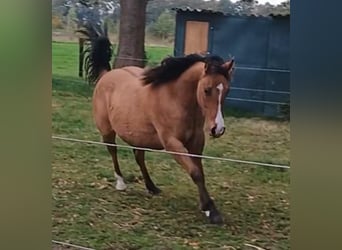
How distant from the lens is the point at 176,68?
2.38 metres

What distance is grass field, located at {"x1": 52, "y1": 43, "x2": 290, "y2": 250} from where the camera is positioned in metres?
2.22

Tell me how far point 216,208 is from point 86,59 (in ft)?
2.56

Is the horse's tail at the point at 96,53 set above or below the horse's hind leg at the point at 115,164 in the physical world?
above

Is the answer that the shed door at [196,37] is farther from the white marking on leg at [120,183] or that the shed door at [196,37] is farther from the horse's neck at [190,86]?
the white marking on leg at [120,183]

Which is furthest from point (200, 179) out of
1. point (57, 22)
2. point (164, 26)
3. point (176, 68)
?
point (57, 22)

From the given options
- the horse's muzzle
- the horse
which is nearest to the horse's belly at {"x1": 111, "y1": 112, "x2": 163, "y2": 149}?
the horse

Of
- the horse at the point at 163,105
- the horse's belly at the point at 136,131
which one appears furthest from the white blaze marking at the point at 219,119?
the horse's belly at the point at 136,131

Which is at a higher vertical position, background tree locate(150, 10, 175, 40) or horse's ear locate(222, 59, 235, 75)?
background tree locate(150, 10, 175, 40)

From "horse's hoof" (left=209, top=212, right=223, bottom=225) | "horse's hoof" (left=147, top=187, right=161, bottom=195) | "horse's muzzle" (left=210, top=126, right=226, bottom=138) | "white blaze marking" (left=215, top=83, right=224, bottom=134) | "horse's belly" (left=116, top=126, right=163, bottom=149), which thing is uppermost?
"white blaze marking" (left=215, top=83, right=224, bottom=134)

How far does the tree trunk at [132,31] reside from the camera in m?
2.43

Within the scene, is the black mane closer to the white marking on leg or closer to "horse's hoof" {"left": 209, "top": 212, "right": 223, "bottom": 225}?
the white marking on leg

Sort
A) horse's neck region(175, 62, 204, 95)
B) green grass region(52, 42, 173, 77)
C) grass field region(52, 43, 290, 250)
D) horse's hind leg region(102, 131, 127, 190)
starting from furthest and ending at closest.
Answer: horse's hind leg region(102, 131, 127, 190), green grass region(52, 42, 173, 77), horse's neck region(175, 62, 204, 95), grass field region(52, 43, 290, 250)
